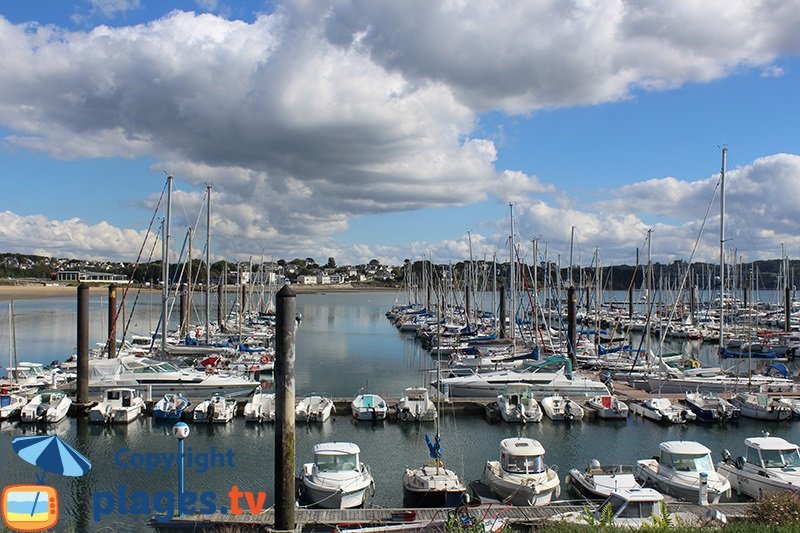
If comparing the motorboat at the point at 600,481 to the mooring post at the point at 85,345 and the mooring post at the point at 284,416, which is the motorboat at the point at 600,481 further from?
the mooring post at the point at 85,345

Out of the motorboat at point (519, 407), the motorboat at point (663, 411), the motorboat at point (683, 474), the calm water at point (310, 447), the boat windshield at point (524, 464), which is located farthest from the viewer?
the motorboat at point (663, 411)

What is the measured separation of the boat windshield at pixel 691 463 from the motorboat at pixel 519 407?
12809 millimetres

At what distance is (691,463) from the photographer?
2388cm

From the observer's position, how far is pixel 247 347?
2530 inches

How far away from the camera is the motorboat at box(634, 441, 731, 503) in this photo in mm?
22656

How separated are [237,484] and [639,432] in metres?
21.1

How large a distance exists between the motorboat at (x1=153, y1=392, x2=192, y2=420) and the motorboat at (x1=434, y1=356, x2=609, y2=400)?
15.4 m

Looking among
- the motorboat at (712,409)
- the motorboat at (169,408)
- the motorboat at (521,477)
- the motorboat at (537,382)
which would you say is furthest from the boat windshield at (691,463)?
the motorboat at (169,408)

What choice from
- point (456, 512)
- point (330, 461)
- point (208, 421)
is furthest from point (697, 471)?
point (208, 421)

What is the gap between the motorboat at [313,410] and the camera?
118ft

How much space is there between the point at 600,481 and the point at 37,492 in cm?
1705

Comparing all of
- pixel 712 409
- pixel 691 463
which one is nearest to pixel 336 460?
pixel 691 463

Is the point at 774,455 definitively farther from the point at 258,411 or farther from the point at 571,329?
the point at 571,329

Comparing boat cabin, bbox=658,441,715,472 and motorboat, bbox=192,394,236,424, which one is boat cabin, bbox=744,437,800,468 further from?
motorboat, bbox=192,394,236,424
